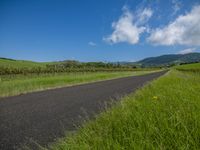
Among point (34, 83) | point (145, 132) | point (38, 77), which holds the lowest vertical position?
point (38, 77)

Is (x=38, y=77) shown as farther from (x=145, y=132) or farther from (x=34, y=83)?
(x=145, y=132)

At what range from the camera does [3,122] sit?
611 centimetres

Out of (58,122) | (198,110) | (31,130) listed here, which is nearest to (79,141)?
(198,110)

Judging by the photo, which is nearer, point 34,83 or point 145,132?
point 145,132

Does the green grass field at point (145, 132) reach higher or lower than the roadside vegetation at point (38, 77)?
higher

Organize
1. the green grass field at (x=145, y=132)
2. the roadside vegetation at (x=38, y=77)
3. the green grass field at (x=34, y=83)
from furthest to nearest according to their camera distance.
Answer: the roadside vegetation at (x=38, y=77) → the green grass field at (x=34, y=83) → the green grass field at (x=145, y=132)

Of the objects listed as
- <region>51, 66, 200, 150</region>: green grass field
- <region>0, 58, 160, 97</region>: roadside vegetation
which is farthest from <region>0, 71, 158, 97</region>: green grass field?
<region>51, 66, 200, 150</region>: green grass field

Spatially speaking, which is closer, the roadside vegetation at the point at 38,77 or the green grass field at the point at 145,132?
the green grass field at the point at 145,132

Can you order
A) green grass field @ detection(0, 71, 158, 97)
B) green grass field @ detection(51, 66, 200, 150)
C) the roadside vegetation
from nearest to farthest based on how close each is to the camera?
green grass field @ detection(51, 66, 200, 150) < green grass field @ detection(0, 71, 158, 97) < the roadside vegetation

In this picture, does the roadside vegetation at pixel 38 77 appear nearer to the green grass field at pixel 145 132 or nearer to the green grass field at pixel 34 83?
the green grass field at pixel 34 83

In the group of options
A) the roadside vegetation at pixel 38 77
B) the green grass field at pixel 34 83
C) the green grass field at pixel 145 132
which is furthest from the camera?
the roadside vegetation at pixel 38 77

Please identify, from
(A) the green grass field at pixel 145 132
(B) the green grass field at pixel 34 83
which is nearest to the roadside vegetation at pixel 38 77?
(B) the green grass field at pixel 34 83

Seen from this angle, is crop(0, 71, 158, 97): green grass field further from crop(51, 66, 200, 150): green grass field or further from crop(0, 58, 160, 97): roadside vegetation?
crop(51, 66, 200, 150): green grass field

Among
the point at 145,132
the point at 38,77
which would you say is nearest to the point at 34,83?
the point at 38,77
